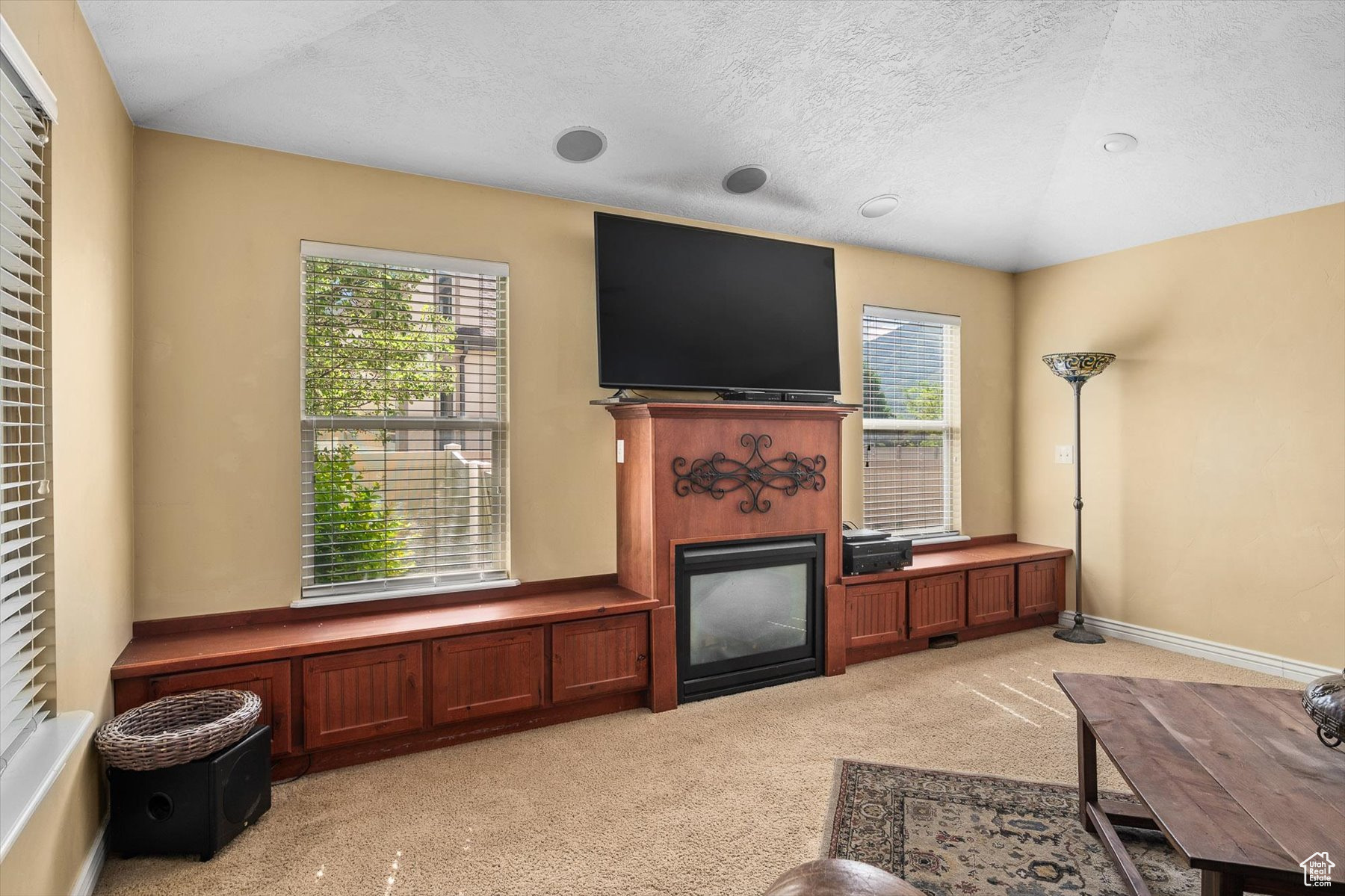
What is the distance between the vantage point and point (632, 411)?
3457mm

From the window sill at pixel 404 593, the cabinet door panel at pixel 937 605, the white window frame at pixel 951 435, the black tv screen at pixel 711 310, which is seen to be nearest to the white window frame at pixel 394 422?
the window sill at pixel 404 593

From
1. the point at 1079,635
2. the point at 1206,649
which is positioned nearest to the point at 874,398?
the point at 1079,635

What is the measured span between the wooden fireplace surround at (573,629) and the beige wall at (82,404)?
341mm

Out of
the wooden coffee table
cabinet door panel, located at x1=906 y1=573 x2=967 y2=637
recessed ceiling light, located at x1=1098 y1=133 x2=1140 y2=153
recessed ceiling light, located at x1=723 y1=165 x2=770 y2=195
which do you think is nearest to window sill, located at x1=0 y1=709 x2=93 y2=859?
the wooden coffee table

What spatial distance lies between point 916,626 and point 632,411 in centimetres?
220

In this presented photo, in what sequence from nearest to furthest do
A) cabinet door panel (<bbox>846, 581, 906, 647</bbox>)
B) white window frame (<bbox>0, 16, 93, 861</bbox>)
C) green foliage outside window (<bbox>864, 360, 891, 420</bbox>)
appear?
1. white window frame (<bbox>0, 16, 93, 861</bbox>)
2. cabinet door panel (<bbox>846, 581, 906, 647</bbox>)
3. green foliage outside window (<bbox>864, 360, 891, 420</bbox>)

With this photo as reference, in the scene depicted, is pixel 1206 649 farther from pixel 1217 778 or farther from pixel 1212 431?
pixel 1217 778

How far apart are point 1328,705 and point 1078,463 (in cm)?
324

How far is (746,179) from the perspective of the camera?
362 cm

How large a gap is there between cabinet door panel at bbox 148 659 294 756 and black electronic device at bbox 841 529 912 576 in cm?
276

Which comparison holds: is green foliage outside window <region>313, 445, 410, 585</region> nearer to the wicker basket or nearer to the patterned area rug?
the wicker basket

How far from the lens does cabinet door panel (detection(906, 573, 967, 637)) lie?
4172 mm

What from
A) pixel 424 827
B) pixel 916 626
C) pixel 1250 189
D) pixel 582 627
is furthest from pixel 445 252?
pixel 1250 189

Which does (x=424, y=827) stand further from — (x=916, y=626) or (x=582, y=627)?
(x=916, y=626)
